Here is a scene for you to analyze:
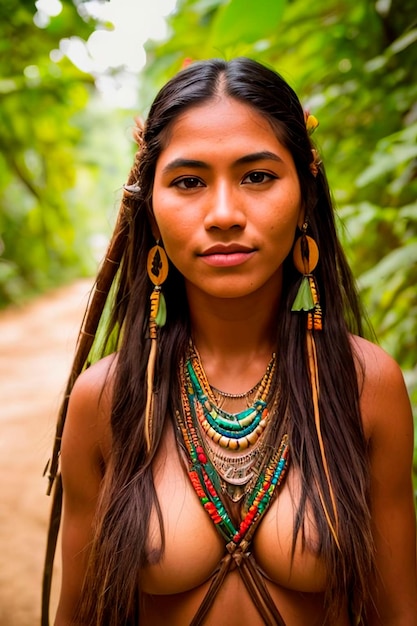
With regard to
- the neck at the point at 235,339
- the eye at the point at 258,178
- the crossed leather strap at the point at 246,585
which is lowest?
the crossed leather strap at the point at 246,585

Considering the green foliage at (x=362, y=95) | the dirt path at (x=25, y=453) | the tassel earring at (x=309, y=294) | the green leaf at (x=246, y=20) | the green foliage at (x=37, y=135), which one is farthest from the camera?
the dirt path at (x=25, y=453)

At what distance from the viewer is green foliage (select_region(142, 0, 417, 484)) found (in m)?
2.24

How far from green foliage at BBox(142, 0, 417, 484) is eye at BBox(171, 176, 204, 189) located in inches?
32.7

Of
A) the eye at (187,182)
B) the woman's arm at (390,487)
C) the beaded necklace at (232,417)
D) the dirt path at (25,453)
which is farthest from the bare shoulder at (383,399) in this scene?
the dirt path at (25,453)

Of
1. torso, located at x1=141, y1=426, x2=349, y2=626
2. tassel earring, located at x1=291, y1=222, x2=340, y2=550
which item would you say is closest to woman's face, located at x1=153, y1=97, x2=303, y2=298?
tassel earring, located at x1=291, y1=222, x2=340, y2=550

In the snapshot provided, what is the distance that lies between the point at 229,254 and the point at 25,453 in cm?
423

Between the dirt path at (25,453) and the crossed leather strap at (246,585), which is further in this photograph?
the dirt path at (25,453)

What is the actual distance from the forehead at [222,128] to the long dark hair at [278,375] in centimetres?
2

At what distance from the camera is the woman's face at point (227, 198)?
57.1 inches

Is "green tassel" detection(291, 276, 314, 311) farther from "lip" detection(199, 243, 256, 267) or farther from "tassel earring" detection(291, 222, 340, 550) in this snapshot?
"lip" detection(199, 243, 256, 267)

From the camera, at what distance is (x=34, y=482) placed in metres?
4.68

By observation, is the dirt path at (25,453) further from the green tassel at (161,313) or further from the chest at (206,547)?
the chest at (206,547)

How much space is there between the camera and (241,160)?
1.46 metres

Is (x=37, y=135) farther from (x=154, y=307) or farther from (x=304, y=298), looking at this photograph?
(x=304, y=298)
